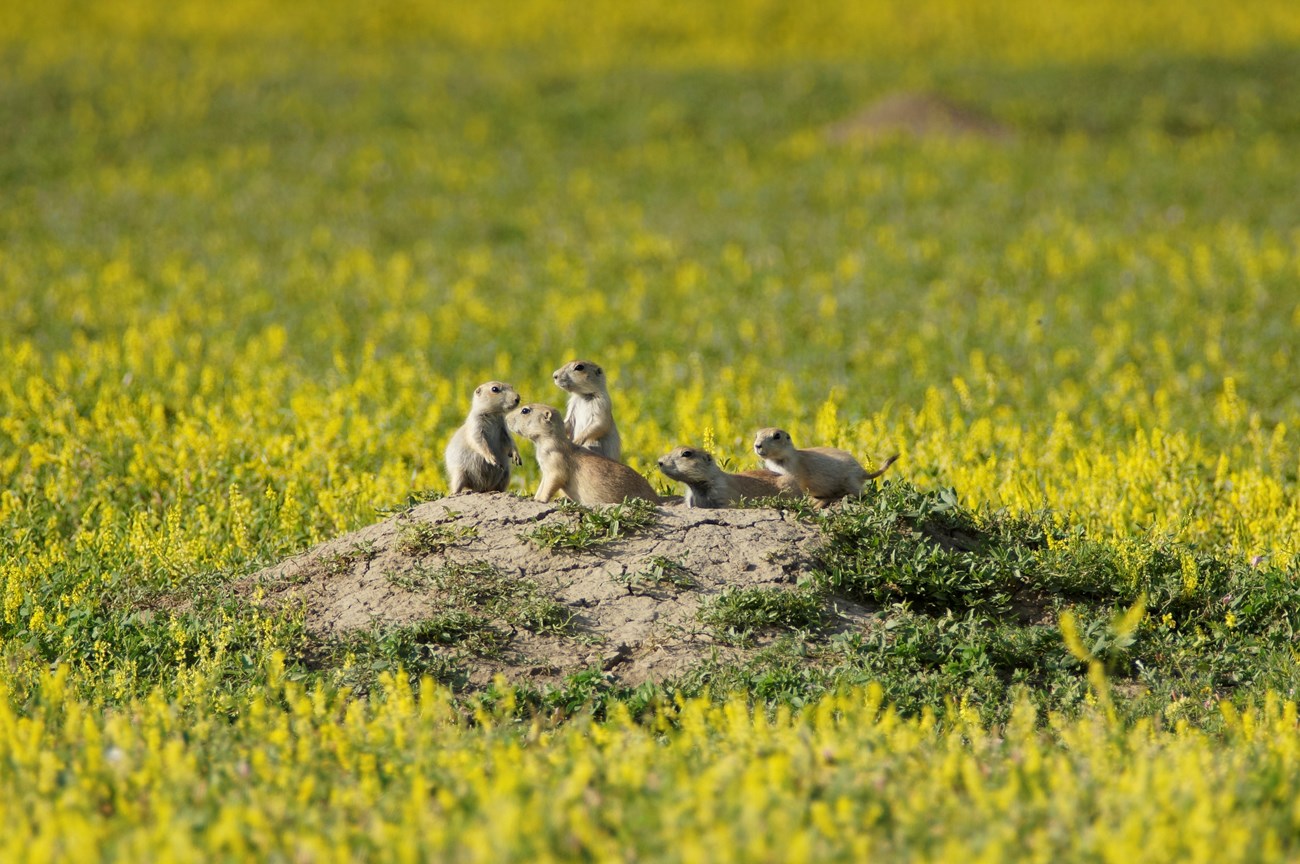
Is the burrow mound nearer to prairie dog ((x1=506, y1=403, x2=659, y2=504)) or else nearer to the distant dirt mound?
prairie dog ((x1=506, y1=403, x2=659, y2=504))

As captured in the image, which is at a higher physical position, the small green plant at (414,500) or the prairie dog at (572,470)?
the prairie dog at (572,470)

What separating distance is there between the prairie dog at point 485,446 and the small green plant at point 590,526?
1.59ft

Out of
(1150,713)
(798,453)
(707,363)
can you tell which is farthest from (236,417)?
(1150,713)

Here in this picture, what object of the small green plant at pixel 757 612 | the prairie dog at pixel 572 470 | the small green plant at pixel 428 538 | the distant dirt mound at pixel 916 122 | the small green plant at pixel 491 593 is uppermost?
the distant dirt mound at pixel 916 122

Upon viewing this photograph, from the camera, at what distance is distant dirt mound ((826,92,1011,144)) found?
91.8 ft

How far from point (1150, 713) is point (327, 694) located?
3812 mm

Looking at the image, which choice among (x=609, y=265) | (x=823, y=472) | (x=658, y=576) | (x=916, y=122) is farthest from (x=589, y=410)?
(x=916, y=122)

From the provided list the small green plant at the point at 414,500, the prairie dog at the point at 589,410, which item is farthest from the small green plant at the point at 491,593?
the prairie dog at the point at 589,410

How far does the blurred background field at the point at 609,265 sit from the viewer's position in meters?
9.72

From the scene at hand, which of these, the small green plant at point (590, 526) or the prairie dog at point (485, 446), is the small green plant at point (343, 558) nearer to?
the prairie dog at point (485, 446)

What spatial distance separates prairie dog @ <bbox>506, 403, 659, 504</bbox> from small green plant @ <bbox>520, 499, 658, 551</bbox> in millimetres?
125

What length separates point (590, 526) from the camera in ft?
25.0

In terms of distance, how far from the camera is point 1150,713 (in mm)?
6598

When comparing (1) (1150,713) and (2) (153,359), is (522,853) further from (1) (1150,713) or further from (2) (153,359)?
(2) (153,359)
